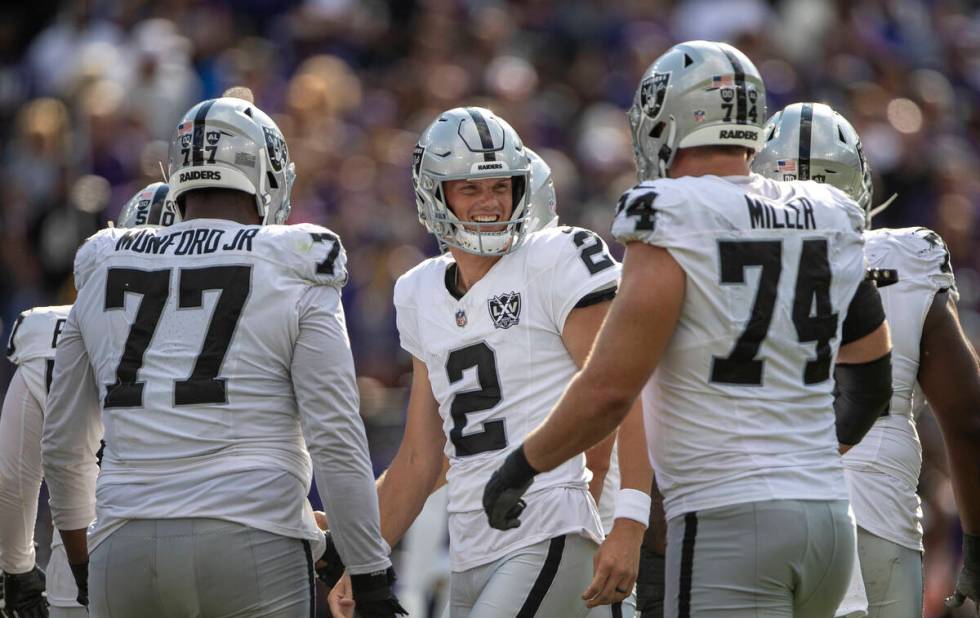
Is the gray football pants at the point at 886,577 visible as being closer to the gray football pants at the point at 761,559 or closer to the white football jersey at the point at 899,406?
the white football jersey at the point at 899,406

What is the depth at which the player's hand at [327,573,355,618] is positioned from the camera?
5047mm

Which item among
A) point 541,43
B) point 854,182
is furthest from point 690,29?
point 854,182

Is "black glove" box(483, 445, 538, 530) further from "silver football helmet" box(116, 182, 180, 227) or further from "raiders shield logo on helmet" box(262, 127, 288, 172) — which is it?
"silver football helmet" box(116, 182, 180, 227)

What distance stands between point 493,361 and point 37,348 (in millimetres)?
1721

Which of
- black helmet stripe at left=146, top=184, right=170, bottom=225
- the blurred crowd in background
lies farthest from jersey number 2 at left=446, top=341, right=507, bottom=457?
the blurred crowd in background

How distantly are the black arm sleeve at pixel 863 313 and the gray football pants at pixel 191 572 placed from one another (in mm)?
1692

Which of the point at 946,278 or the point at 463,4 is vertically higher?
the point at 463,4

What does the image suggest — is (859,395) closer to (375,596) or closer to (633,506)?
(633,506)

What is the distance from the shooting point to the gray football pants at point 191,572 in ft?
13.7

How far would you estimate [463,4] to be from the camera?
1386 centimetres

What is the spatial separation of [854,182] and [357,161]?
Result: 660 centimetres

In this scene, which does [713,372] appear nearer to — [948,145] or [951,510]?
[951,510]

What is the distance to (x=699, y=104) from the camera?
4.15m

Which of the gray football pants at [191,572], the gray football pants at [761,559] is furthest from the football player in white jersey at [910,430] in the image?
the gray football pants at [191,572]
